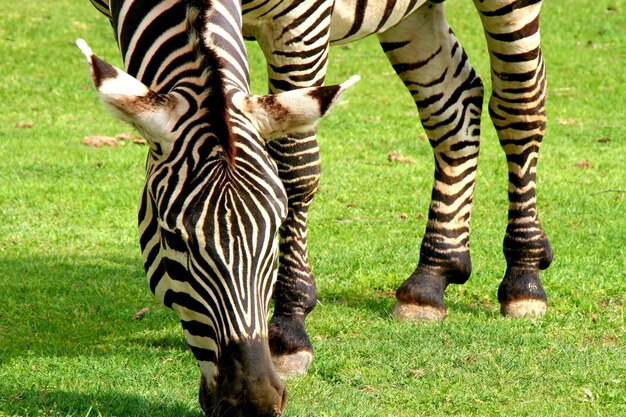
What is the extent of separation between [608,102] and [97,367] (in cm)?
1112

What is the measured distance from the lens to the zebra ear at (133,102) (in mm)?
3857

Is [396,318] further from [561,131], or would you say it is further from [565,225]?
[561,131]

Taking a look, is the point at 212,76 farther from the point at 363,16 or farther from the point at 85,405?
the point at 363,16

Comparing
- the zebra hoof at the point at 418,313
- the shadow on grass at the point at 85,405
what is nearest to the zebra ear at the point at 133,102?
the shadow on grass at the point at 85,405

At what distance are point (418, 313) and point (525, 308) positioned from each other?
2.36ft

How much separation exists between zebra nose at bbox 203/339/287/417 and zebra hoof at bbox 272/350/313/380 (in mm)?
1643

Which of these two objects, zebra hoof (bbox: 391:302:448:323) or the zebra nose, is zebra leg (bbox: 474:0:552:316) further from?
the zebra nose

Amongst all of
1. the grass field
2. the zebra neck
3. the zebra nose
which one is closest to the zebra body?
the grass field

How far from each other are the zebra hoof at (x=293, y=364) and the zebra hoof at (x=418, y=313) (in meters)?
1.21

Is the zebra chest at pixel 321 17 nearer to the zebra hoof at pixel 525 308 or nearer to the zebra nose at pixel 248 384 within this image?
the zebra hoof at pixel 525 308

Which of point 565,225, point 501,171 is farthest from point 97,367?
point 501,171

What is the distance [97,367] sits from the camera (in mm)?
5504

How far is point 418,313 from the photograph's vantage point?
6629 mm

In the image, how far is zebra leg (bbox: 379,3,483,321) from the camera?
7012 mm
